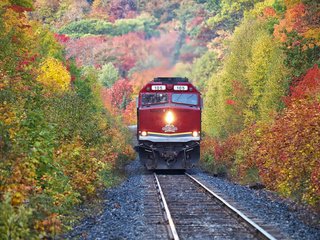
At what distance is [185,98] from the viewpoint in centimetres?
2600

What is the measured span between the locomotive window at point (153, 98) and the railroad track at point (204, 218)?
748 cm

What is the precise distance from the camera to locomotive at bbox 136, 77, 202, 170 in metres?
25.4

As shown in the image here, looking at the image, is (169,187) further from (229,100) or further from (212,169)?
(229,100)

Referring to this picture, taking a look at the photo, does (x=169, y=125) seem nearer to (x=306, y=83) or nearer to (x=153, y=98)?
(x=153, y=98)

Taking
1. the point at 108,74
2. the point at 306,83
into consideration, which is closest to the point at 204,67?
the point at 108,74

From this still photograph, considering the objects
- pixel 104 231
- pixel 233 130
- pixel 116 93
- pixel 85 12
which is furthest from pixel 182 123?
pixel 85 12

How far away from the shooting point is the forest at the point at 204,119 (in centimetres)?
1125

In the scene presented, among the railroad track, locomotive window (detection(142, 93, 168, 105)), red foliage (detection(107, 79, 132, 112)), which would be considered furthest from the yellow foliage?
red foliage (detection(107, 79, 132, 112))

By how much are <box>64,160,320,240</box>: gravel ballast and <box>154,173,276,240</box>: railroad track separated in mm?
481

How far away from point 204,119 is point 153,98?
30360 mm

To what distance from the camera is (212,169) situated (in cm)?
Answer: 3055

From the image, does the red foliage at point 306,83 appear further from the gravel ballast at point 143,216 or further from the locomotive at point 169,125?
the gravel ballast at point 143,216

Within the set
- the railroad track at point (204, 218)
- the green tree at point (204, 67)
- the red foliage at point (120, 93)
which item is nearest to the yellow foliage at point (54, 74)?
the railroad track at point (204, 218)

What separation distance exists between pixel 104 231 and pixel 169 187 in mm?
8511
